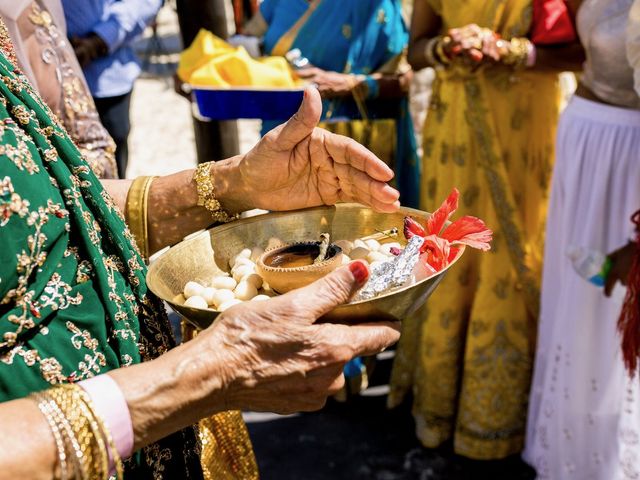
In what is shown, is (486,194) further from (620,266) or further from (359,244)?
(359,244)

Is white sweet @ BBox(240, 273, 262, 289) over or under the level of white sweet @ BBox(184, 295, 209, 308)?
under

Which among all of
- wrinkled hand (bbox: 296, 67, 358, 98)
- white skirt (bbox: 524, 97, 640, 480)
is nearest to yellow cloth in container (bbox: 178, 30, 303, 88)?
Answer: wrinkled hand (bbox: 296, 67, 358, 98)

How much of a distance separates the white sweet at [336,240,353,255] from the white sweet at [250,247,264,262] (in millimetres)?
156

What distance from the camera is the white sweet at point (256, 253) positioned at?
1350 millimetres

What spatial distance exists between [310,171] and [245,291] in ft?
1.13

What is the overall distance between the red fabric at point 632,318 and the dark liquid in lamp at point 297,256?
1115 mm

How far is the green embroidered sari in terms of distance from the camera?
3.28 feet

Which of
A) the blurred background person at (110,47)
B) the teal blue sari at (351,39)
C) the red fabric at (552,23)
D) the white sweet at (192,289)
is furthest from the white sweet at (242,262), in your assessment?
the blurred background person at (110,47)

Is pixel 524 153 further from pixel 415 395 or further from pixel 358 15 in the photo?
pixel 415 395

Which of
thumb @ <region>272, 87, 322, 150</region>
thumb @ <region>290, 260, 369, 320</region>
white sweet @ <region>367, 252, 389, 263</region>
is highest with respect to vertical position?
thumb @ <region>272, 87, 322, 150</region>

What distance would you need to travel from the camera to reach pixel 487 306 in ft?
8.90

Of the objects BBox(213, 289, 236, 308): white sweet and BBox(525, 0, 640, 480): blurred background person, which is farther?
BBox(525, 0, 640, 480): blurred background person

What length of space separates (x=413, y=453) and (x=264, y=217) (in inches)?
71.6

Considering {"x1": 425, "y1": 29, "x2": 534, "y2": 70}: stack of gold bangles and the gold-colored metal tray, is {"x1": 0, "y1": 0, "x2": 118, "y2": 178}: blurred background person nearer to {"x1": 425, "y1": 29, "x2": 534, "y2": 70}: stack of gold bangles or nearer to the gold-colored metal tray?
the gold-colored metal tray
